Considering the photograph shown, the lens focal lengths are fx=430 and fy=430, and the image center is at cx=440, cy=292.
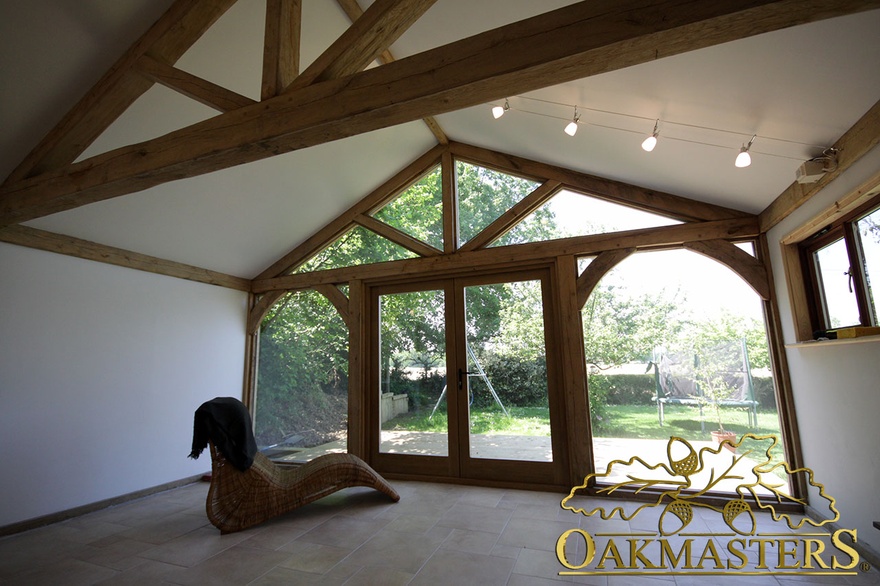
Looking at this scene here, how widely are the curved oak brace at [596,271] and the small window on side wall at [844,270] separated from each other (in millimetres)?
1403

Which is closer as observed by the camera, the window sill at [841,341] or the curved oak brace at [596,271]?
the window sill at [841,341]

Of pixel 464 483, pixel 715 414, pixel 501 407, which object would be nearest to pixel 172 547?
pixel 464 483

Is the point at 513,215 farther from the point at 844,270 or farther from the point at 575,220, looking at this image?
the point at 844,270

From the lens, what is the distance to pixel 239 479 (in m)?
3.51

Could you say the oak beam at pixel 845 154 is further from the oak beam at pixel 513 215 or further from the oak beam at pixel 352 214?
the oak beam at pixel 352 214

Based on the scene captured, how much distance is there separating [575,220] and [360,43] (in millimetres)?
2884

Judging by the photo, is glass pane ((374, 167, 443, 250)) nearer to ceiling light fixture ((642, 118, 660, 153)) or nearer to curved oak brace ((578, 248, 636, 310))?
curved oak brace ((578, 248, 636, 310))

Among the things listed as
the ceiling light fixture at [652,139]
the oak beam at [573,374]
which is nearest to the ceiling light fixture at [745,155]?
the ceiling light fixture at [652,139]

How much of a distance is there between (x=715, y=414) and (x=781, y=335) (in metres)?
0.87

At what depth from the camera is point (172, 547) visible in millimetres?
3107

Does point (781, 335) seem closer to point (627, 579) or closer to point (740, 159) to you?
point (740, 159)

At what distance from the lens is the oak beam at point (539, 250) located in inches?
156

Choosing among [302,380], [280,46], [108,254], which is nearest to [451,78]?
[280,46]

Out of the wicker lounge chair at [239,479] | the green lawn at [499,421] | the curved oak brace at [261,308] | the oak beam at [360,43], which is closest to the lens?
the oak beam at [360,43]
